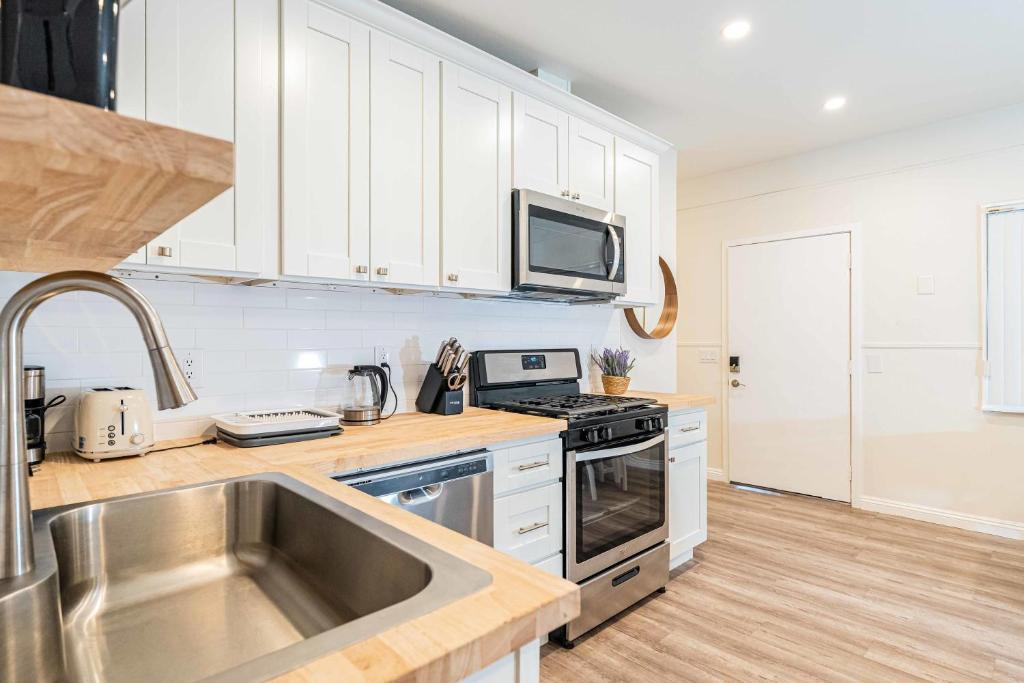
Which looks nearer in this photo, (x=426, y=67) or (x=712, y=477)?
(x=426, y=67)

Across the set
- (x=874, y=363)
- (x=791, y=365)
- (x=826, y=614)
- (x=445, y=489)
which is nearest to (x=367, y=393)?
(x=445, y=489)

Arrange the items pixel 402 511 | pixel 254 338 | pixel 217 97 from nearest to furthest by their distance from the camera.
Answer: pixel 402 511, pixel 217 97, pixel 254 338

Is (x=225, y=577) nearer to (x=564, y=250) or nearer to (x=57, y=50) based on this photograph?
(x=57, y=50)

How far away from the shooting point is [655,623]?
242cm

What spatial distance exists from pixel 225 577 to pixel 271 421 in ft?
2.84

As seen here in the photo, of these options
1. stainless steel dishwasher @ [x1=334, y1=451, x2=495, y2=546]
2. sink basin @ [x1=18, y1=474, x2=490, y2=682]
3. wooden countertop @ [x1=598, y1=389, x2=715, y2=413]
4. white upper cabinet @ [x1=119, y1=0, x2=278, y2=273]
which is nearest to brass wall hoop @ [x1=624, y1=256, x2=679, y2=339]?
wooden countertop @ [x1=598, y1=389, x2=715, y2=413]

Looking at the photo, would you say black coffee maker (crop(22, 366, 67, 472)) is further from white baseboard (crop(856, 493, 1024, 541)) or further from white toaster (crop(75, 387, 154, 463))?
white baseboard (crop(856, 493, 1024, 541))

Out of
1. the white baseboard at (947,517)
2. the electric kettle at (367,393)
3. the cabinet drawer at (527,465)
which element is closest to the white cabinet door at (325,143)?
the electric kettle at (367,393)

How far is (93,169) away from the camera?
40 centimetres

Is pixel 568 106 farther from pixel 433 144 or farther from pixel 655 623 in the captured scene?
pixel 655 623

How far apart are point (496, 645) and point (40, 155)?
0.58 m

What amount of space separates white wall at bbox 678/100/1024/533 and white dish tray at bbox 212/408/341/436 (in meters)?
3.80

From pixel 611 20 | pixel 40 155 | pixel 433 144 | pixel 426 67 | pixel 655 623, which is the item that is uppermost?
pixel 611 20

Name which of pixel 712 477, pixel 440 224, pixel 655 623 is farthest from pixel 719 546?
pixel 440 224
